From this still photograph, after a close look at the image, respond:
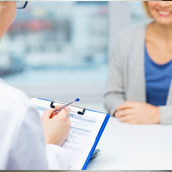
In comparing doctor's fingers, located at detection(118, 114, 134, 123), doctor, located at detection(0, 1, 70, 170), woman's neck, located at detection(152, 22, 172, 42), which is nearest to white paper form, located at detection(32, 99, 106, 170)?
doctor, located at detection(0, 1, 70, 170)

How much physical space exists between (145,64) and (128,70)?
0.08 m

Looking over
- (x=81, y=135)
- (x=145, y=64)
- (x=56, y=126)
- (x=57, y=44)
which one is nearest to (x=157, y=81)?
(x=145, y=64)

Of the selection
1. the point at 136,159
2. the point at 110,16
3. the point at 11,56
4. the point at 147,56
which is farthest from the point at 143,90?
the point at 11,56

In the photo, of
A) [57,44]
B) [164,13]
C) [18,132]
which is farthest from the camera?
[57,44]

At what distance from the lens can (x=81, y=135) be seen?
1.07 meters

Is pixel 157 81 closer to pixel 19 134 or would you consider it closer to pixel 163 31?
pixel 163 31

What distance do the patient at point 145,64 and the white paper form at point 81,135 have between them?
0.59 m

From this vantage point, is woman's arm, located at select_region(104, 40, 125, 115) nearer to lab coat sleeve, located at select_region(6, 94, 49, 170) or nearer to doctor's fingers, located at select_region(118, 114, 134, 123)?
doctor's fingers, located at select_region(118, 114, 134, 123)

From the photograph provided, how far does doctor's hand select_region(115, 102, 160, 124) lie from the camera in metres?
1.47

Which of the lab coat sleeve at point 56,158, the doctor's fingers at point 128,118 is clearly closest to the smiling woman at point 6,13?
the lab coat sleeve at point 56,158

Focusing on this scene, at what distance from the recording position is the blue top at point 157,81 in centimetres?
174

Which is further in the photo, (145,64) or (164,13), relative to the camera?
(145,64)

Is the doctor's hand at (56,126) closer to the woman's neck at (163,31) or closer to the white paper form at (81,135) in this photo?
the white paper form at (81,135)

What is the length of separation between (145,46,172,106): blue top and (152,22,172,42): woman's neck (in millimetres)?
119
